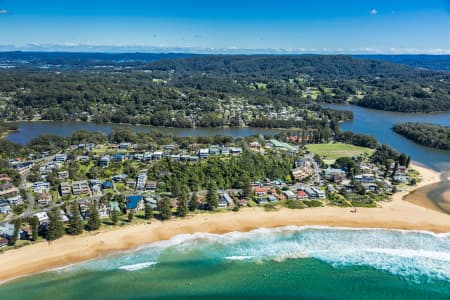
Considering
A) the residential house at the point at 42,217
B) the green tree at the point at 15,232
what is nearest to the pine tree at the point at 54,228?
the residential house at the point at 42,217

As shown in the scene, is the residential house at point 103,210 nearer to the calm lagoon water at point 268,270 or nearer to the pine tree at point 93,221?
the pine tree at point 93,221

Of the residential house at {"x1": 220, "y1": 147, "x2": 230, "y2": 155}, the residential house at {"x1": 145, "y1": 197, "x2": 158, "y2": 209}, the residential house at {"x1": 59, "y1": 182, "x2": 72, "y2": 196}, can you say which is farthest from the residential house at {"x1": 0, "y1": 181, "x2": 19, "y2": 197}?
the residential house at {"x1": 220, "y1": 147, "x2": 230, "y2": 155}

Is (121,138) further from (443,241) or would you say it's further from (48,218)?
(443,241)

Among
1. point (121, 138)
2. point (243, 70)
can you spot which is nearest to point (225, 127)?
point (121, 138)

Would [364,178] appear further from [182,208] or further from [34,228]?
[34,228]

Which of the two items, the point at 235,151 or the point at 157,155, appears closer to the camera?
the point at 157,155

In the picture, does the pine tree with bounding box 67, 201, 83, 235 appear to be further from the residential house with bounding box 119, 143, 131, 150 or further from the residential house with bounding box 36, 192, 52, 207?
the residential house with bounding box 119, 143, 131, 150

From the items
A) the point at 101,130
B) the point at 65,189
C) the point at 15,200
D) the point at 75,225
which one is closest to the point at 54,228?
the point at 75,225
